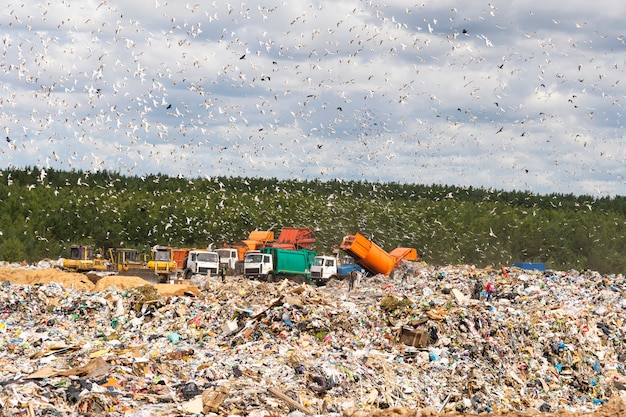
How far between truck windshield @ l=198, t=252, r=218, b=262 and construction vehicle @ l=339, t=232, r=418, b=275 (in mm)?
5085

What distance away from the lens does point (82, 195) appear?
5241 centimetres

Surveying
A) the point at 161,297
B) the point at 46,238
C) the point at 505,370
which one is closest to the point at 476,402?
the point at 505,370

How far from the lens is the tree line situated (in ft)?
153

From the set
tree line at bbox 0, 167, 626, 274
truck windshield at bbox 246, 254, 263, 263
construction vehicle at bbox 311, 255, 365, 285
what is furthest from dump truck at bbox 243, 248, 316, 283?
tree line at bbox 0, 167, 626, 274

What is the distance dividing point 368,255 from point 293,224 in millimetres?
22660

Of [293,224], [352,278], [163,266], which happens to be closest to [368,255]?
[352,278]

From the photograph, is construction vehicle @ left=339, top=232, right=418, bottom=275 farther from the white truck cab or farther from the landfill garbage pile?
the landfill garbage pile

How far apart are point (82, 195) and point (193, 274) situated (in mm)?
25231

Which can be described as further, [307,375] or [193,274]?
[193,274]

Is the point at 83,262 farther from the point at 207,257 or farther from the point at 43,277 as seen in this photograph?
the point at 207,257

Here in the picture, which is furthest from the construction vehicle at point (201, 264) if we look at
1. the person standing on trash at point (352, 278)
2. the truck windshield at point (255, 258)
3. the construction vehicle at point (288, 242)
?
the person standing on trash at point (352, 278)

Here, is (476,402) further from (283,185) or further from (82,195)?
(283,185)

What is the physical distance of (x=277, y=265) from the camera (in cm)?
2995

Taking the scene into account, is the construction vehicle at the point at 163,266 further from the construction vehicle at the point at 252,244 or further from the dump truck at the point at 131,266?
the construction vehicle at the point at 252,244
